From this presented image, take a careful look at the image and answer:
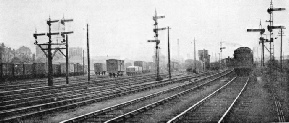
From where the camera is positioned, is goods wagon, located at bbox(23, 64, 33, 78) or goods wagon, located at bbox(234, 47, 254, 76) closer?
goods wagon, located at bbox(23, 64, 33, 78)

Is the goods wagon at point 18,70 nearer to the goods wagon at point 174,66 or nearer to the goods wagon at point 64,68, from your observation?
the goods wagon at point 64,68

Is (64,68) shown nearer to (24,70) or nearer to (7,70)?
(24,70)

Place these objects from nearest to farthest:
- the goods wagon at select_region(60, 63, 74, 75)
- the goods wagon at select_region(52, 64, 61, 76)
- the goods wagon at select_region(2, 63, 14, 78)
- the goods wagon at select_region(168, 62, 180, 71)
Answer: the goods wagon at select_region(2, 63, 14, 78)
the goods wagon at select_region(52, 64, 61, 76)
the goods wagon at select_region(60, 63, 74, 75)
the goods wagon at select_region(168, 62, 180, 71)

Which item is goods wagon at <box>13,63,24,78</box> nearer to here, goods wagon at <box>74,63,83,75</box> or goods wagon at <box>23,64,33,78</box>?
goods wagon at <box>23,64,33,78</box>

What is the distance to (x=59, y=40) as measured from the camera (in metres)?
30.4

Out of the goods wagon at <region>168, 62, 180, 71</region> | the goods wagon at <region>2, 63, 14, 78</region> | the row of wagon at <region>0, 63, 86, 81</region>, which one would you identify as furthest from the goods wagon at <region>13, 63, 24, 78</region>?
the goods wagon at <region>168, 62, 180, 71</region>

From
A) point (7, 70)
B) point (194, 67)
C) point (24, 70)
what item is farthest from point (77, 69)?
point (194, 67)

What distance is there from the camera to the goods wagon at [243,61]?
4181 centimetres

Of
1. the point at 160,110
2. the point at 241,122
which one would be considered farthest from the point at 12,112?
the point at 241,122

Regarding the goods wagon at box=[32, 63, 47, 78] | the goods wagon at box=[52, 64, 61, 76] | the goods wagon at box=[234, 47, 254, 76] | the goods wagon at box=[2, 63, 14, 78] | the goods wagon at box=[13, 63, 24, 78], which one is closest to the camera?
the goods wagon at box=[2, 63, 14, 78]

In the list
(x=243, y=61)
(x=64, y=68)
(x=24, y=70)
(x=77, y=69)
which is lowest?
(x=77, y=69)

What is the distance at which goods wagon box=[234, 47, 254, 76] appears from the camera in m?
41.8

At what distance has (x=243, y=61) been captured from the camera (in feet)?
137

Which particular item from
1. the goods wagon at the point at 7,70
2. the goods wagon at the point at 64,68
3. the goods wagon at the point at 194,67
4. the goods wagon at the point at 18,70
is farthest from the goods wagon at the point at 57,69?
the goods wagon at the point at 194,67
